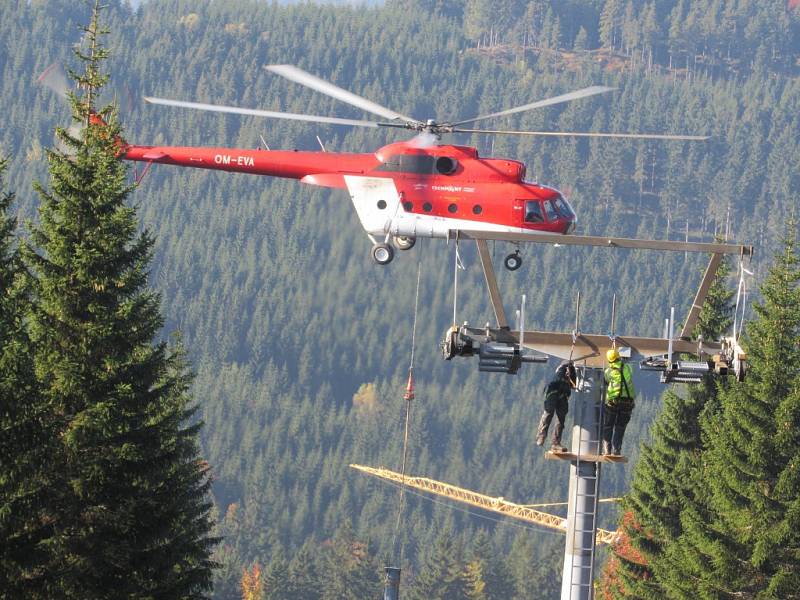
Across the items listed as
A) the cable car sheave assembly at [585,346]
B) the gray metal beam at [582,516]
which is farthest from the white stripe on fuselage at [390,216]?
the gray metal beam at [582,516]

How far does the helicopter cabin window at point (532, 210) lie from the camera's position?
50906 millimetres

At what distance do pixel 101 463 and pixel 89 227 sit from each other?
15.0 feet

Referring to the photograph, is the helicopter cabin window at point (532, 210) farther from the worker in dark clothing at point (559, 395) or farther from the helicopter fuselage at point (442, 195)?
the worker in dark clothing at point (559, 395)

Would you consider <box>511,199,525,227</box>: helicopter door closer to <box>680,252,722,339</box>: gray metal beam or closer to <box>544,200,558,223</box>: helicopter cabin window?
<box>544,200,558,223</box>: helicopter cabin window

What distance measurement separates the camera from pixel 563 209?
51.9m

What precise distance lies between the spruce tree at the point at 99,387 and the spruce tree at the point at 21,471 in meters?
0.72

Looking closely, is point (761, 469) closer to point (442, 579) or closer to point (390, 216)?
point (390, 216)

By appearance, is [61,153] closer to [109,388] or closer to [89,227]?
[89,227]

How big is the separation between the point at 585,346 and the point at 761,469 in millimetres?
16799

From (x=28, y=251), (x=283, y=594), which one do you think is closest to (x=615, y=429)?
(x=28, y=251)

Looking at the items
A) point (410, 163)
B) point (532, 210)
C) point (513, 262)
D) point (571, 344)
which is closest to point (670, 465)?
point (532, 210)

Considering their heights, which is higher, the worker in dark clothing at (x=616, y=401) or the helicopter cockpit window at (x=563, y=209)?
the helicopter cockpit window at (x=563, y=209)

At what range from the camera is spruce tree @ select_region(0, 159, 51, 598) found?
31.2m

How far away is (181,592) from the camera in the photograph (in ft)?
126
